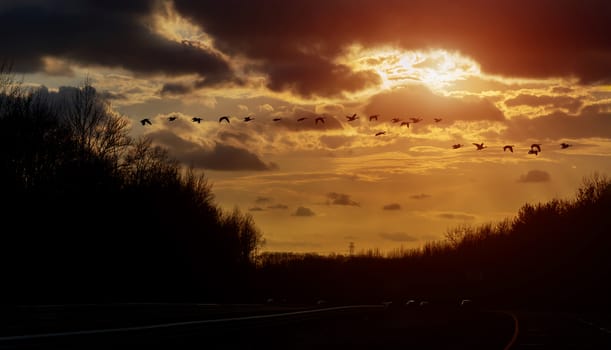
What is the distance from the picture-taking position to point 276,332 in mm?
27875

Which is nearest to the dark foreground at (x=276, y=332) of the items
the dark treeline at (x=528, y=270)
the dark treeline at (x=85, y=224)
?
the dark treeline at (x=85, y=224)

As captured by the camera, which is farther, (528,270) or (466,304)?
(528,270)

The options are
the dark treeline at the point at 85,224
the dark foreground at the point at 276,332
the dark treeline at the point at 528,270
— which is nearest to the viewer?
the dark foreground at the point at 276,332

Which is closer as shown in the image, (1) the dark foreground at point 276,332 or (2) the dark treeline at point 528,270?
(1) the dark foreground at point 276,332

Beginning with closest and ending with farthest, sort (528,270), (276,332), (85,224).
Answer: (276,332), (85,224), (528,270)

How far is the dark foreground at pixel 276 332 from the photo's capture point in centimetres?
2019

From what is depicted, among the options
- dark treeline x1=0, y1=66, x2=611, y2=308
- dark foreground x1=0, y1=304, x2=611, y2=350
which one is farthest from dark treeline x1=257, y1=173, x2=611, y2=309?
dark foreground x1=0, y1=304, x2=611, y2=350

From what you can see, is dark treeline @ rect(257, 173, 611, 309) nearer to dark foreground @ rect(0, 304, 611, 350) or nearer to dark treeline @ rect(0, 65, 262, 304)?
dark treeline @ rect(0, 65, 262, 304)

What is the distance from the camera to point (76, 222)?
253 feet

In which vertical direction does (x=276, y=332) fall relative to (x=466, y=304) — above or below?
below

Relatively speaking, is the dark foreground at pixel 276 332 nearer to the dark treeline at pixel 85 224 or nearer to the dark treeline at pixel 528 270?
the dark treeline at pixel 85 224

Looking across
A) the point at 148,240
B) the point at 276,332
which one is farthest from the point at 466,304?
the point at 276,332

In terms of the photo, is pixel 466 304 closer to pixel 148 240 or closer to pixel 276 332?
pixel 148 240

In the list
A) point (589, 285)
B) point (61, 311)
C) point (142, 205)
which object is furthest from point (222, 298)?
point (61, 311)
